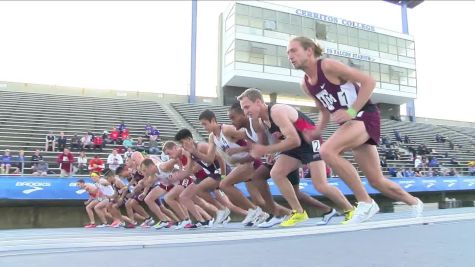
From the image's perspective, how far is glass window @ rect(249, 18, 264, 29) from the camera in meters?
27.9

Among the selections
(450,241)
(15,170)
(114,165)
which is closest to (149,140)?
(114,165)

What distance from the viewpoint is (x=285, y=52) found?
27.8 m

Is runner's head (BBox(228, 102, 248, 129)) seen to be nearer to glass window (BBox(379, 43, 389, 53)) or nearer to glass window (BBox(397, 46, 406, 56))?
glass window (BBox(379, 43, 389, 53))

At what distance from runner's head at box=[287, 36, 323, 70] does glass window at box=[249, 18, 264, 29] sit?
2489 cm

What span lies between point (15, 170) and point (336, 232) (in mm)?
10570

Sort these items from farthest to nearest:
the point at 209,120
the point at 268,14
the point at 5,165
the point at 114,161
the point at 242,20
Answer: the point at 268,14
the point at 242,20
the point at 114,161
the point at 5,165
the point at 209,120

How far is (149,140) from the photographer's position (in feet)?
51.4

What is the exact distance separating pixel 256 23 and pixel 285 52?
105 inches

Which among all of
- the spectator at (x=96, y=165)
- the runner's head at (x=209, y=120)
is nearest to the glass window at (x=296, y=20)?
the spectator at (x=96, y=165)

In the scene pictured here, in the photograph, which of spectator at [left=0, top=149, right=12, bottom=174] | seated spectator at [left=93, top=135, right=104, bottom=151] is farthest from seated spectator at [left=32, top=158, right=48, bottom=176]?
seated spectator at [left=93, top=135, right=104, bottom=151]

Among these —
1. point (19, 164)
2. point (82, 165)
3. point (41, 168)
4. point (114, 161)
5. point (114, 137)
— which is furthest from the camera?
point (114, 137)

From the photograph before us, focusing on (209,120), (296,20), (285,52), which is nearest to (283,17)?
(296,20)

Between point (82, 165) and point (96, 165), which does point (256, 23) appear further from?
point (82, 165)

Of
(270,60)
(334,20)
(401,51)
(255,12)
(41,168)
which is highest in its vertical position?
(334,20)
